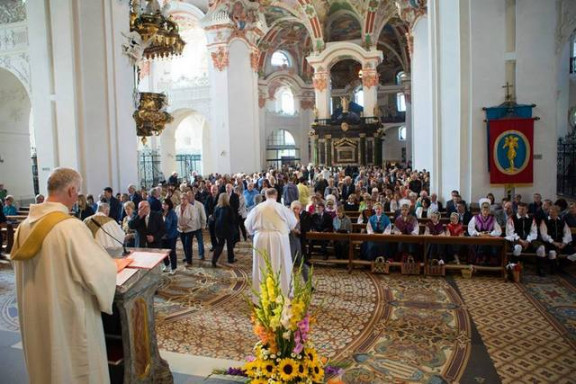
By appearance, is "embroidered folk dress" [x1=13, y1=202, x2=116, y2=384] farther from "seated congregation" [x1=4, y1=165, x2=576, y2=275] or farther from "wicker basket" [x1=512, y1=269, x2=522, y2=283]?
"wicker basket" [x1=512, y1=269, x2=522, y2=283]

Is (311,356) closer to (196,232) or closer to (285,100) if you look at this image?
(196,232)

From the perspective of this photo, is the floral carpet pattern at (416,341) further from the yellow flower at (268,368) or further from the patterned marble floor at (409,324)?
the yellow flower at (268,368)

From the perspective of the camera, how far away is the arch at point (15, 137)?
45.9 ft

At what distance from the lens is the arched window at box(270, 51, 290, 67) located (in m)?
33.4

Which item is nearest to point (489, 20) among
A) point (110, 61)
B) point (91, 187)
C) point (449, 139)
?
point (449, 139)

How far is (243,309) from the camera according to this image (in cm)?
598

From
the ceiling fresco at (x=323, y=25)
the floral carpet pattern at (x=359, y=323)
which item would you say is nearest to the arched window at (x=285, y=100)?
the ceiling fresco at (x=323, y=25)

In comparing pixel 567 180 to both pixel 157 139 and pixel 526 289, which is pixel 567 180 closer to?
pixel 526 289

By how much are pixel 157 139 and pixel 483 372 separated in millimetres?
23237

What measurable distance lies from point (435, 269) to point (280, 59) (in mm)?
29256

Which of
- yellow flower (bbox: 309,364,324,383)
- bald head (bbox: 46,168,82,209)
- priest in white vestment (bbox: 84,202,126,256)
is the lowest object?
yellow flower (bbox: 309,364,324,383)

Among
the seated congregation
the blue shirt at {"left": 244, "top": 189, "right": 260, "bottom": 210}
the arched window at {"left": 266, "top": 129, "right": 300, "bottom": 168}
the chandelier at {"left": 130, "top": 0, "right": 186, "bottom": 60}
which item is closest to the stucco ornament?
the chandelier at {"left": 130, "top": 0, "right": 186, "bottom": 60}

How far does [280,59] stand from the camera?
33875mm

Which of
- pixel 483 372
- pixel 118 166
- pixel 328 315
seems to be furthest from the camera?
pixel 118 166
